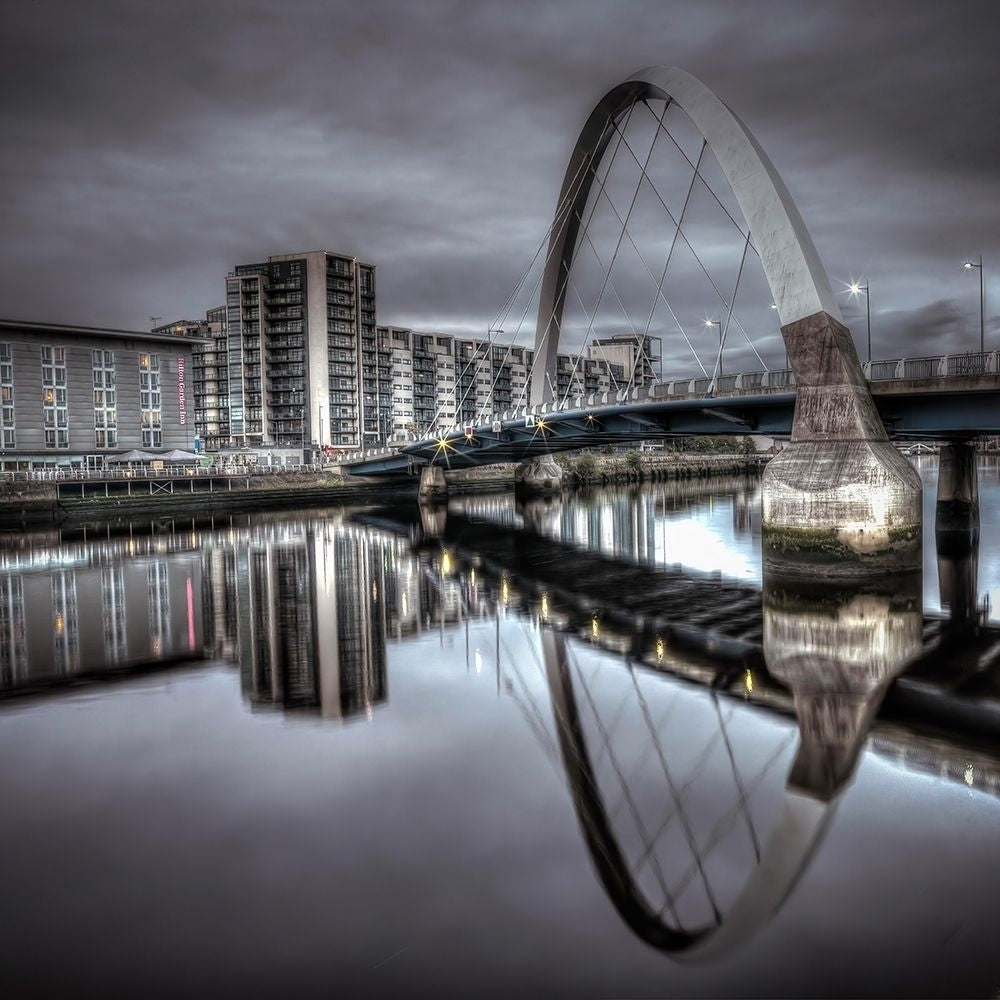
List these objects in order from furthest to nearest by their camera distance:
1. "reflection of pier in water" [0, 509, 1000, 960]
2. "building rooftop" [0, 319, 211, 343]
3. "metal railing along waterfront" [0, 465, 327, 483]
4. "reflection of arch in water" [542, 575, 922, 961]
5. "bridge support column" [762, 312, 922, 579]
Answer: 1. "building rooftop" [0, 319, 211, 343]
2. "metal railing along waterfront" [0, 465, 327, 483]
3. "bridge support column" [762, 312, 922, 579]
4. "reflection of pier in water" [0, 509, 1000, 960]
5. "reflection of arch in water" [542, 575, 922, 961]

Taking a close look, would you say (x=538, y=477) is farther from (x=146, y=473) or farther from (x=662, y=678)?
(x=662, y=678)

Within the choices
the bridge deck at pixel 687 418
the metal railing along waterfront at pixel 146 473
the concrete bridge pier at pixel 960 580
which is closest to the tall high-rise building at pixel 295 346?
the metal railing along waterfront at pixel 146 473

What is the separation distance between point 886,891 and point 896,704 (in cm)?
632

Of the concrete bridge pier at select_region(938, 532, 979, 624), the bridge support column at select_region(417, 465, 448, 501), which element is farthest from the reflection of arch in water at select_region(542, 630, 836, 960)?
the bridge support column at select_region(417, 465, 448, 501)

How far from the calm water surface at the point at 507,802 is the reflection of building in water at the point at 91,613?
19cm

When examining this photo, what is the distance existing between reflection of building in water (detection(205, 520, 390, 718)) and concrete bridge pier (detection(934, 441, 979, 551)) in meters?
27.3

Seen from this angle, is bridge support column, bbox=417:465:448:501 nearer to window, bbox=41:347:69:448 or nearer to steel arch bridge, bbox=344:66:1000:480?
steel arch bridge, bbox=344:66:1000:480

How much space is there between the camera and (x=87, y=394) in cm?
7150

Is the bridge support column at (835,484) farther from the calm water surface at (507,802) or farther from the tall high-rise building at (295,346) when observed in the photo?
the tall high-rise building at (295,346)

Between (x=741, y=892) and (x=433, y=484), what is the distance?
2525 inches

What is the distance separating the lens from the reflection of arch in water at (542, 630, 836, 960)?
653 centimetres

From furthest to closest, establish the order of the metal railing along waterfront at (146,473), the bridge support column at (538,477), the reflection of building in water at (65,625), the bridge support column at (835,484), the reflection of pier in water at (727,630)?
the bridge support column at (538,477), the metal railing along waterfront at (146,473), the bridge support column at (835,484), the reflection of building in water at (65,625), the reflection of pier in water at (727,630)

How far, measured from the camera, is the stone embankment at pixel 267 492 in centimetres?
5334

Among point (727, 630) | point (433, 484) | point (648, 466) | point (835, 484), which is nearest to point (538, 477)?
point (433, 484)
